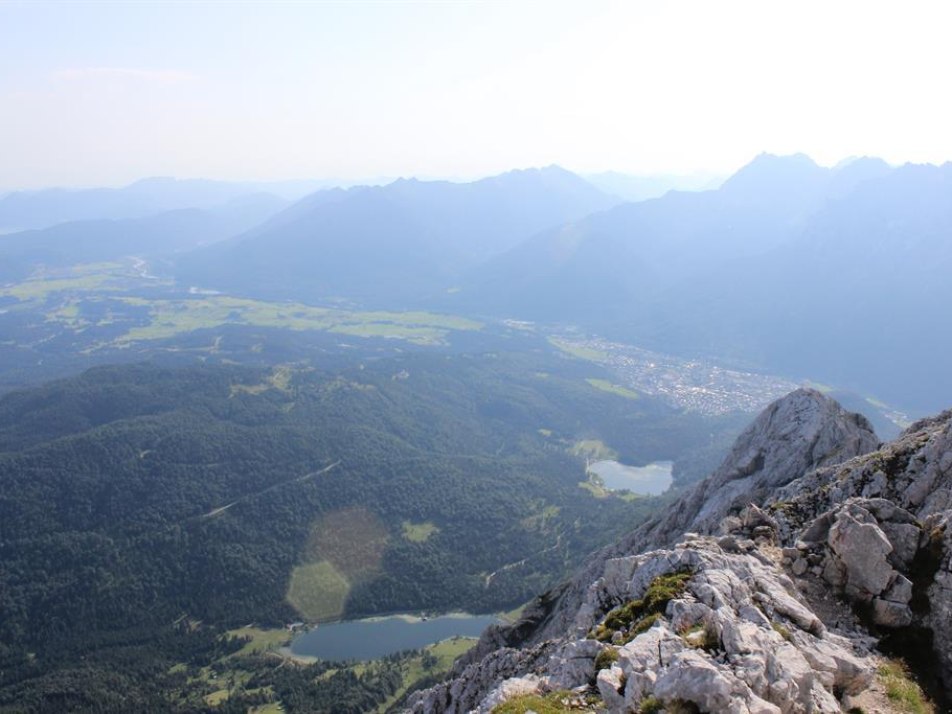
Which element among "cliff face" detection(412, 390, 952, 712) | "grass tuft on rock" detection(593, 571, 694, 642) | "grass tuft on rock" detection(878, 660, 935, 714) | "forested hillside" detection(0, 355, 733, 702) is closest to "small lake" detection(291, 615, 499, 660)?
"forested hillside" detection(0, 355, 733, 702)

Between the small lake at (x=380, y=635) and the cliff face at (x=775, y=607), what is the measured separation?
4405 inches

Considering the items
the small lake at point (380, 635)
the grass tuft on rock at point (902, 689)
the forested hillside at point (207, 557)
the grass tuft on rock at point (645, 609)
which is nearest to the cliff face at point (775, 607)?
the grass tuft on rock at point (645, 609)

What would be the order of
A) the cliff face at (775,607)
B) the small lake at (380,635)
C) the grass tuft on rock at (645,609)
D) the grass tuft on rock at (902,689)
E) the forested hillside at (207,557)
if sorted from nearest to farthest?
1. the cliff face at (775,607)
2. the grass tuft on rock at (902,689)
3. the grass tuft on rock at (645,609)
4. the small lake at (380,635)
5. the forested hillside at (207,557)

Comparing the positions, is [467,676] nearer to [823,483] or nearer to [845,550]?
[845,550]

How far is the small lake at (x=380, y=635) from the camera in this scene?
14288 cm

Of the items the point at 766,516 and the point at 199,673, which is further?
the point at 199,673

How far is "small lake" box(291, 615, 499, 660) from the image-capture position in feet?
469

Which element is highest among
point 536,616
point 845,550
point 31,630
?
point 845,550

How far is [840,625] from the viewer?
28.8m

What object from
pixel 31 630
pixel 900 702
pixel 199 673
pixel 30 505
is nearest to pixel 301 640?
pixel 199 673

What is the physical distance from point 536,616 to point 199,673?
104m

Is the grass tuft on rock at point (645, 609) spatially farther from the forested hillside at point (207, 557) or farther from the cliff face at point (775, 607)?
the forested hillside at point (207, 557)

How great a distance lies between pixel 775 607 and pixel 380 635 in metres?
136

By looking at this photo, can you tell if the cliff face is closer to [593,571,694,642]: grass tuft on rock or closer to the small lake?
[593,571,694,642]: grass tuft on rock
